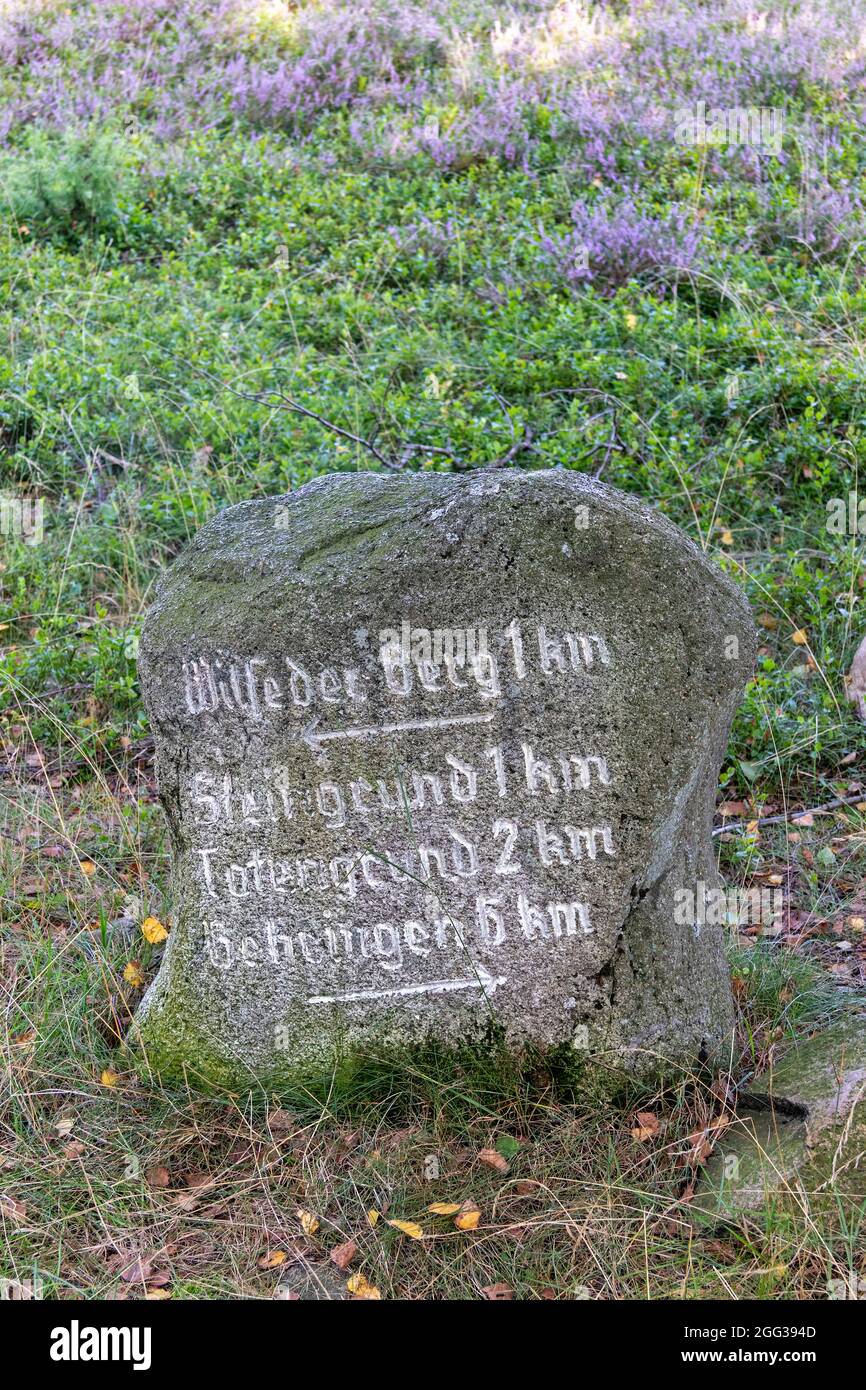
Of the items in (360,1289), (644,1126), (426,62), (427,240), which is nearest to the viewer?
(360,1289)

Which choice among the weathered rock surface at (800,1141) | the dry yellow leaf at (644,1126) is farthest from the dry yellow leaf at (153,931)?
the weathered rock surface at (800,1141)

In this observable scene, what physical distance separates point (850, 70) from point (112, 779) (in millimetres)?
8223

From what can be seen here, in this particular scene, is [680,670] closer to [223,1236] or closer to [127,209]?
[223,1236]

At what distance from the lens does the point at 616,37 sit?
34.4ft

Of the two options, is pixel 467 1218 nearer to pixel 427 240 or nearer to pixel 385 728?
pixel 385 728

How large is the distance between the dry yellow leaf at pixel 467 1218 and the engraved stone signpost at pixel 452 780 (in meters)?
0.44

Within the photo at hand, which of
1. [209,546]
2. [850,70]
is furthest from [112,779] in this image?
[850,70]

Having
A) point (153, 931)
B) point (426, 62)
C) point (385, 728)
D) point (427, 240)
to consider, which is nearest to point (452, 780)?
point (385, 728)

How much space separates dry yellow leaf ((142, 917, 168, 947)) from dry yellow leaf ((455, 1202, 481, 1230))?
1.42m

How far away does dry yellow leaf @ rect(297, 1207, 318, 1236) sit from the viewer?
124 inches

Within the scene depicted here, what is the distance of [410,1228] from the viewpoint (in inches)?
121

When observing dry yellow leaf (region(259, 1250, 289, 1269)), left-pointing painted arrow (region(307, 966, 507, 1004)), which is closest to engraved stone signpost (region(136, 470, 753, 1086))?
left-pointing painted arrow (region(307, 966, 507, 1004))

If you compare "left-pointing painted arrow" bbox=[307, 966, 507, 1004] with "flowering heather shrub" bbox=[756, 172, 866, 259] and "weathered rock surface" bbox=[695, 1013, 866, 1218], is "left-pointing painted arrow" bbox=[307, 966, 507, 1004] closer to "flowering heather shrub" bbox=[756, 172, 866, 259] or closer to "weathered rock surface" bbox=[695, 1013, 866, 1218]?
"weathered rock surface" bbox=[695, 1013, 866, 1218]

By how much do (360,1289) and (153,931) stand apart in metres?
1.44
